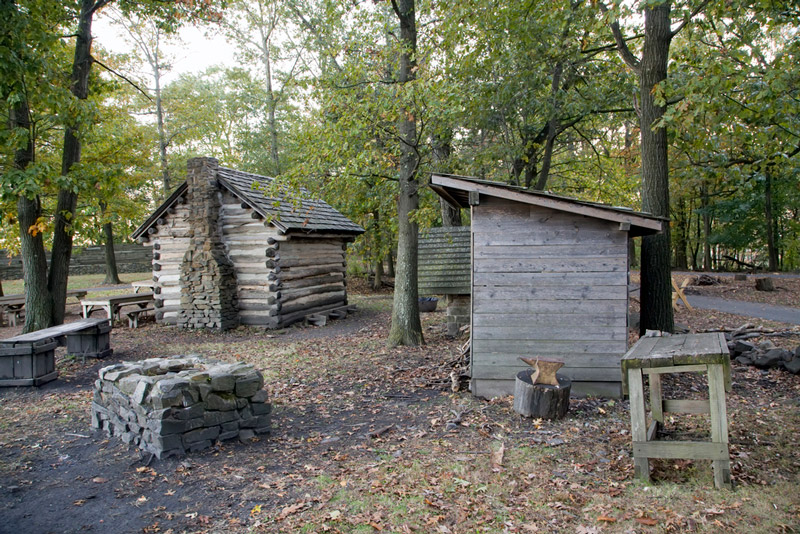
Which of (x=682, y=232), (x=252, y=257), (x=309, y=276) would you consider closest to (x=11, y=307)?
(x=252, y=257)

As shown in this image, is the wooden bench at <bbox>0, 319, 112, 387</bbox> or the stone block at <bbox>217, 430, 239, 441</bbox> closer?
the stone block at <bbox>217, 430, 239, 441</bbox>

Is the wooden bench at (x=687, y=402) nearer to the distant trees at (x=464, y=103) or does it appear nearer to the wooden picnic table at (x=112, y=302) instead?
the distant trees at (x=464, y=103)

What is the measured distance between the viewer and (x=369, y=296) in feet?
73.7

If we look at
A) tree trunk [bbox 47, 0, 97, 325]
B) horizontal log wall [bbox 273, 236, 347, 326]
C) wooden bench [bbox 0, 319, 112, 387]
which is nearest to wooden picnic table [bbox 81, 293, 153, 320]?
tree trunk [bbox 47, 0, 97, 325]

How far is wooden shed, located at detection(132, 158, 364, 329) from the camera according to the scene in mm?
13883

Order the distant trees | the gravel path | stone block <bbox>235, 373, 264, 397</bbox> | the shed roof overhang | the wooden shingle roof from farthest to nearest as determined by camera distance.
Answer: the wooden shingle roof
the gravel path
the distant trees
the shed roof overhang
stone block <bbox>235, 373, 264, 397</bbox>

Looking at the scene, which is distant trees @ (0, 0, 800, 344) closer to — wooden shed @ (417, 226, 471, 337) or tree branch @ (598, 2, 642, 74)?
tree branch @ (598, 2, 642, 74)

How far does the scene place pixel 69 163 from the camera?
11461mm

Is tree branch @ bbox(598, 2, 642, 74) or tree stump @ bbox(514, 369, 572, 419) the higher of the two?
tree branch @ bbox(598, 2, 642, 74)

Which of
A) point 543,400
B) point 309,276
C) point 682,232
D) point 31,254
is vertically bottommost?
point 543,400

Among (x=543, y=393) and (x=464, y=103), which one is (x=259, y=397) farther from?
(x=464, y=103)

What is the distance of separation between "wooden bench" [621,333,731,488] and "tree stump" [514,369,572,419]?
1485 mm

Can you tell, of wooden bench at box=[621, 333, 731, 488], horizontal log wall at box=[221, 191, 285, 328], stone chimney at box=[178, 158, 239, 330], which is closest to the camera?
wooden bench at box=[621, 333, 731, 488]

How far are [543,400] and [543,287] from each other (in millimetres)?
1630
